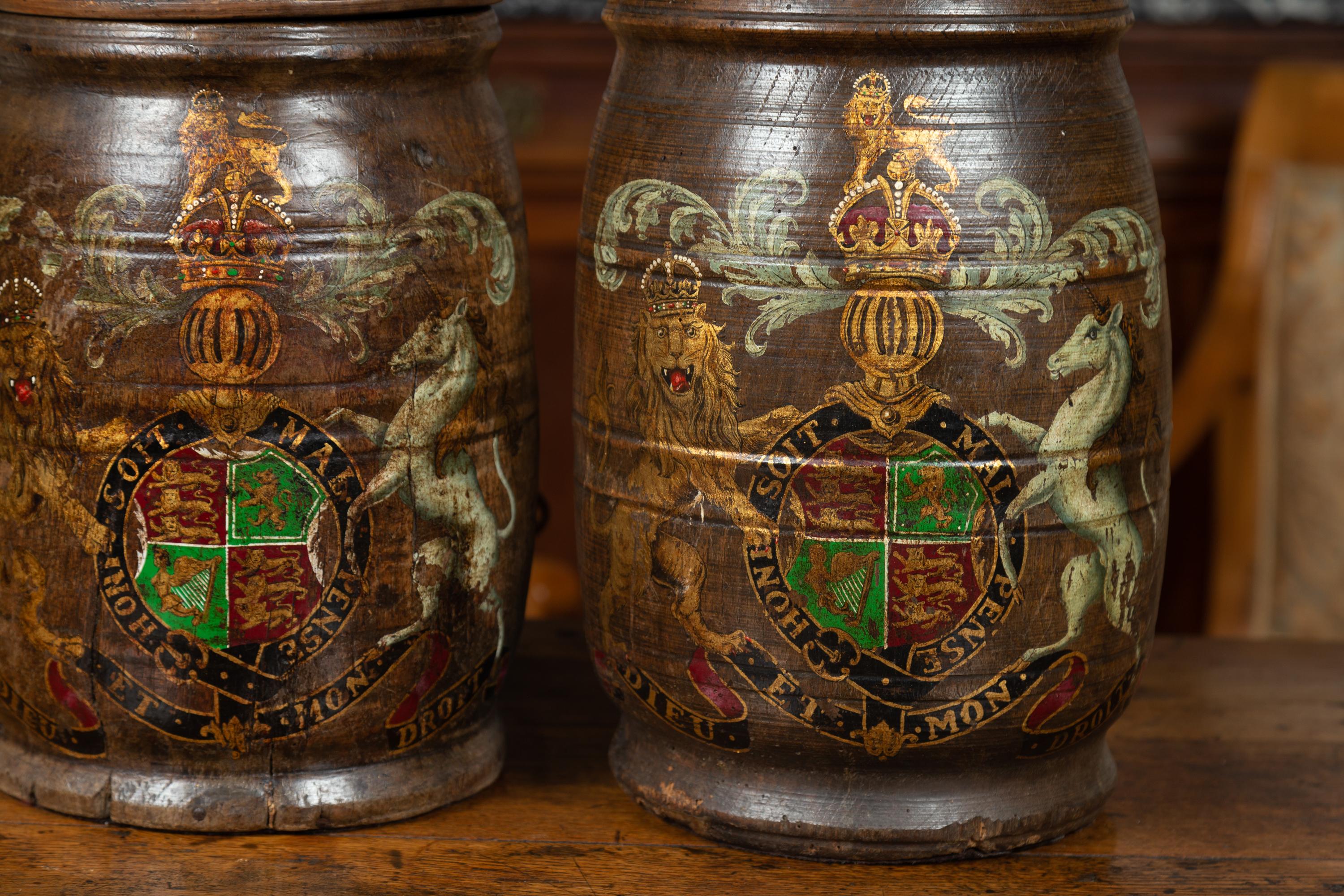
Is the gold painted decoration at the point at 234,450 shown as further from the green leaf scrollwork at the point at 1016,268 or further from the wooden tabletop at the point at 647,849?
the green leaf scrollwork at the point at 1016,268

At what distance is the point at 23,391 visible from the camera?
1058 mm

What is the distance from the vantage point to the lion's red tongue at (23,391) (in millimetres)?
1054

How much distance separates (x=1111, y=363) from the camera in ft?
3.34

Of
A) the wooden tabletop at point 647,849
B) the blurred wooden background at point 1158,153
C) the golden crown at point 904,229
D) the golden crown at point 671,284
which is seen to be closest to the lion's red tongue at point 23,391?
the wooden tabletop at point 647,849

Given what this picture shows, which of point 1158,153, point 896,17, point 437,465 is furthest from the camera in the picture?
point 1158,153

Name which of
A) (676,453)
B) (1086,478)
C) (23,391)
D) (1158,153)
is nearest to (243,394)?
(23,391)

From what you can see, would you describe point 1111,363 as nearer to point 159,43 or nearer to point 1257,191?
point 159,43

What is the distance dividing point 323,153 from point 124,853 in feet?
1.43

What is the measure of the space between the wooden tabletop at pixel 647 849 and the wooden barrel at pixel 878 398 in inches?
1.3

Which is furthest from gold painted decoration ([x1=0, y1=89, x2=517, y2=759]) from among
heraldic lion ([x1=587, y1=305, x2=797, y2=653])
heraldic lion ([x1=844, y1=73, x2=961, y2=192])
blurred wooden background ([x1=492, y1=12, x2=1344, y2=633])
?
blurred wooden background ([x1=492, y1=12, x2=1344, y2=633])

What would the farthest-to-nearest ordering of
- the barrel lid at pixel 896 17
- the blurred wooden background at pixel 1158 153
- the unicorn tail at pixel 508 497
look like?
the blurred wooden background at pixel 1158 153 → the unicorn tail at pixel 508 497 → the barrel lid at pixel 896 17

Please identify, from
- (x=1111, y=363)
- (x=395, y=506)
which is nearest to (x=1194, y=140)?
(x=1111, y=363)

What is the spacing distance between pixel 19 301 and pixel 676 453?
40 cm

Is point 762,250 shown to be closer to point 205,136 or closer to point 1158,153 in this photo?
point 205,136
